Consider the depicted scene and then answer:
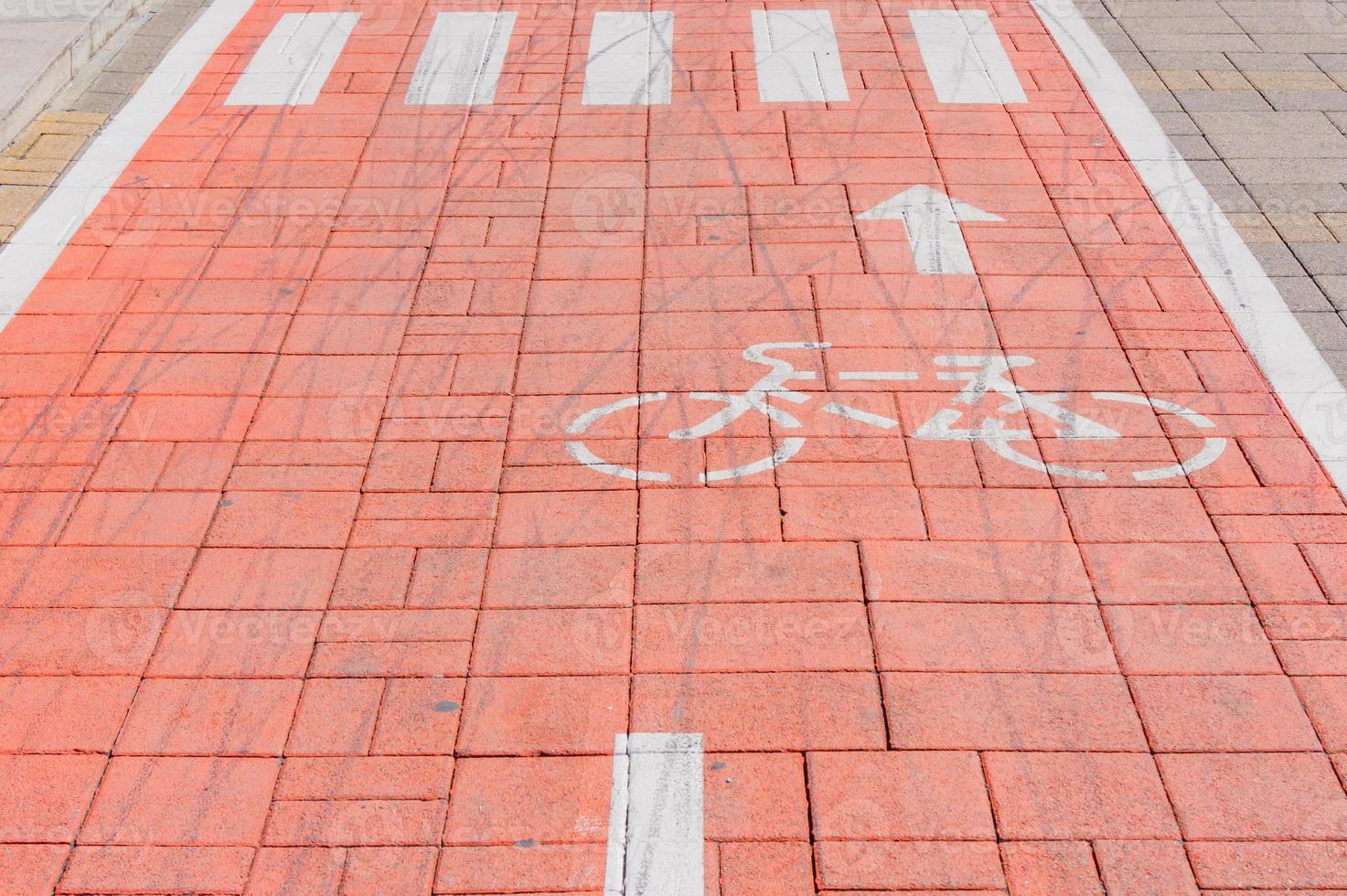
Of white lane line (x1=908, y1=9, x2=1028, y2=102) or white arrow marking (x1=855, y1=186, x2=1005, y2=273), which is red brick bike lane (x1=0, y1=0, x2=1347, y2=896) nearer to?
white arrow marking (x1=855, y1=186, x2=1005, y2=273)

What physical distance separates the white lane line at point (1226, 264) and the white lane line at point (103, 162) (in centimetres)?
581

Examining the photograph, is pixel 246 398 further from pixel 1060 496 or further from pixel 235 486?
pixel 1060 496

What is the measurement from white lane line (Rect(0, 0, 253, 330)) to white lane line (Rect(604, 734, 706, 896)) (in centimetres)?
395

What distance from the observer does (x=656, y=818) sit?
12.2ft

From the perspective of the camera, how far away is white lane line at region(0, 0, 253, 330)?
245 inches

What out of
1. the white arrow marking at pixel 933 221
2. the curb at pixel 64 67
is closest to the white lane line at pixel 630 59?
the white arrow marking at pixel 933 221

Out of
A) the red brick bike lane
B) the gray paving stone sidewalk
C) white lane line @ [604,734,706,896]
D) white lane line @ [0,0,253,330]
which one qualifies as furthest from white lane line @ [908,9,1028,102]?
white lane line @ [604,734,706,896]

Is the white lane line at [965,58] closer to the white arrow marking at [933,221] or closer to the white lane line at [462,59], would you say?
the white arrow marking at [933,221]

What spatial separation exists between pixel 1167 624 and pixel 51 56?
753 cm

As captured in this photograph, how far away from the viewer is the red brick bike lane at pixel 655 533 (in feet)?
12.2

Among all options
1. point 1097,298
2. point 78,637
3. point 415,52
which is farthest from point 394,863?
point 415,52

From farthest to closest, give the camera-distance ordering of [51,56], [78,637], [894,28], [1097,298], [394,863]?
1. [894,28]
2. [51,56]
3. [1097,298]
4. [78,637]
5. [394,863]

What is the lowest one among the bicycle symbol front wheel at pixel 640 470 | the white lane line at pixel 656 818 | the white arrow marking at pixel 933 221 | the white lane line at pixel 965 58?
the white lane line at pixel 656 818

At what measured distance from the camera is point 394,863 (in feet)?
11.8
